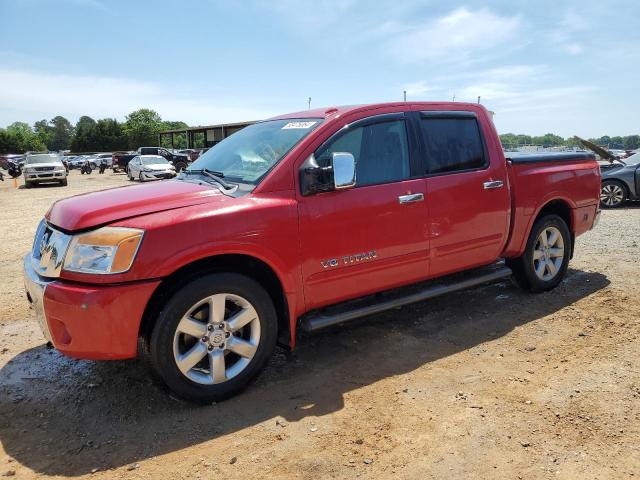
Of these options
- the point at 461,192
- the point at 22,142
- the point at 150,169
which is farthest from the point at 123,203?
the point at 22,142

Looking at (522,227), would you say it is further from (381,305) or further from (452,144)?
(381,305)

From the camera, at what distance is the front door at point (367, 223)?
11.4 ft

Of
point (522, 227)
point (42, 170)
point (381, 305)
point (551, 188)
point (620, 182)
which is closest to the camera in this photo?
point (381, 305)

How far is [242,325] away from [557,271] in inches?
144

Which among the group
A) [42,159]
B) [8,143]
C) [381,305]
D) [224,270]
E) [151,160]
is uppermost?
[8,143]

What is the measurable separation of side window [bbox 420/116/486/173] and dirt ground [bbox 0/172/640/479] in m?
1.43

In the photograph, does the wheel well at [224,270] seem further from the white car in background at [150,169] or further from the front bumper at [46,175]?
the front bumper at [46,175]

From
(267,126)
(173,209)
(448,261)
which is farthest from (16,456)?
(448,261)

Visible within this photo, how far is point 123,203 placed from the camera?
314 cm

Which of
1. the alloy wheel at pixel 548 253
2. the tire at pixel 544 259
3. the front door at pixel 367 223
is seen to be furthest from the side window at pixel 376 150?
the alloy wheel at pixel 548 253

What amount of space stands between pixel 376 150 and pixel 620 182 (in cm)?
1048

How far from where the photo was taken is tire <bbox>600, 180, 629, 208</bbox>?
1183 centimetres

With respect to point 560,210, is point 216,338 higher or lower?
lower

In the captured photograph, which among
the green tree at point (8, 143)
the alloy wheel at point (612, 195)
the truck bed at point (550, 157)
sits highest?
the green tree at point (8, 143)
